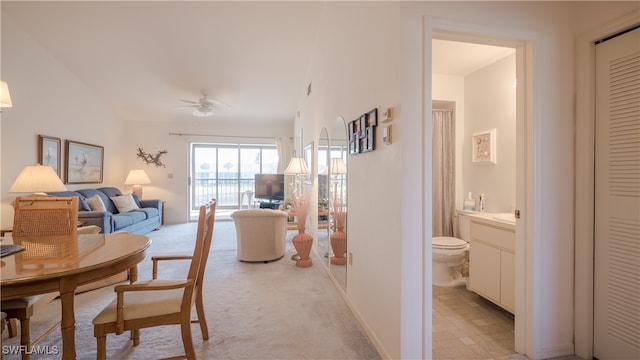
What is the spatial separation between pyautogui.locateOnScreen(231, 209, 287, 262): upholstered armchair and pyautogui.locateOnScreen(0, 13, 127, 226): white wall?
9.33 ft

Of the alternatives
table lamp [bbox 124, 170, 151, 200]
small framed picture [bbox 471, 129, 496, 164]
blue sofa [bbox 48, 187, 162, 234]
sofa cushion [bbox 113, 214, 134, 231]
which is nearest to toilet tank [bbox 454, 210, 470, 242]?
small framed picture [bbox 471, 129, 496, 164]

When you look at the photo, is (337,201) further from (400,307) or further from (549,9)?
(549,9)

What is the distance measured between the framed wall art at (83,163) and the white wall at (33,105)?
0.38 feet

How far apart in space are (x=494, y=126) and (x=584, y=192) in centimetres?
135

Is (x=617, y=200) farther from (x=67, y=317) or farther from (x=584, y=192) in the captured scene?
(x=67, y=317)

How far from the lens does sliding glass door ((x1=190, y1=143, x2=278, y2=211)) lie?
715 cm

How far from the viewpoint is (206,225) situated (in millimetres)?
1703

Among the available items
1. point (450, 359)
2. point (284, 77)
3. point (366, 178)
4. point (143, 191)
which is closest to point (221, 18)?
point (284, 77)

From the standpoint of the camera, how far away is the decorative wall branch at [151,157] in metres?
6.50

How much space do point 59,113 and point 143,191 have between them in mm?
2526

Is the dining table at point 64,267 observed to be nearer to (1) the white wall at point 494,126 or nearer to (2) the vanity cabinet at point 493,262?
(2) the vanity cabinet at point 493,262

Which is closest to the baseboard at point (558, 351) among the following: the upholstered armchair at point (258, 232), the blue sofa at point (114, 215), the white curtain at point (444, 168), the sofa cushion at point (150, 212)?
the white curtain at point (444, 168)

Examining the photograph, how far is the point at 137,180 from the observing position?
613 centimetres

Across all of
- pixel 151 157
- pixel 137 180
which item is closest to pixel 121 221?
pixel 137 180
